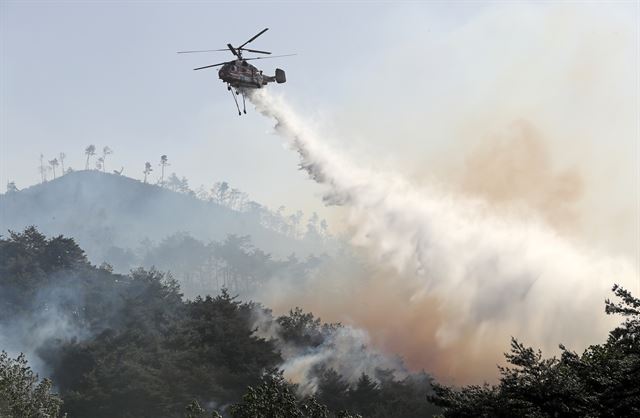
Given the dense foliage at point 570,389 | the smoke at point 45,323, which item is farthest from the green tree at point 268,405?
the smoke at point 45,323

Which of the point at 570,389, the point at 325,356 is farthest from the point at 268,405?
the point at 325,356

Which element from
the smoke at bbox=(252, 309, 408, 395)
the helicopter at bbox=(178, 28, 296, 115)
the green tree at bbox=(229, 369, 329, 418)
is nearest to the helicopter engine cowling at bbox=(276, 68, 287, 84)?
the helicopter at bbox=(178, 28, 296, 115)

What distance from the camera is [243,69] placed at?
4847cm

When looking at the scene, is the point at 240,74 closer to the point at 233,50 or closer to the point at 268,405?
the point at 233,50

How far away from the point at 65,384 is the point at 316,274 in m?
120

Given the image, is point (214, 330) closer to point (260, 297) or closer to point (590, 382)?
point (590, 382)

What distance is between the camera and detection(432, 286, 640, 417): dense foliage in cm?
2005

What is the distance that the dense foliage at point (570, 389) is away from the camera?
65.8 feet

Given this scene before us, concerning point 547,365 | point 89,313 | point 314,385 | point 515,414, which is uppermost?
point 89,313

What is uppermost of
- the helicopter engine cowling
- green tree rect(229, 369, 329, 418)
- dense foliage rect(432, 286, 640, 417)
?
the helicopter engine cowling

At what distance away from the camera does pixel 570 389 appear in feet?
68.3

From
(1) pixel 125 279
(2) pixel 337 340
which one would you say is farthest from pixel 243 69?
(1) pixel 125 279

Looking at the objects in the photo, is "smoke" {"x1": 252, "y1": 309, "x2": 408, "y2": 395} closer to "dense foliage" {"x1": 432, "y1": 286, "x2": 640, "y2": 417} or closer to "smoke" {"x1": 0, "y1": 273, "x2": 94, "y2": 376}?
"smoke" {"x1": 0, "y1": 273, "x2": 94, "y2": 376}

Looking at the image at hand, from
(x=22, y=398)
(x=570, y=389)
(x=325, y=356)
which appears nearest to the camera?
(x=570, y=389)
